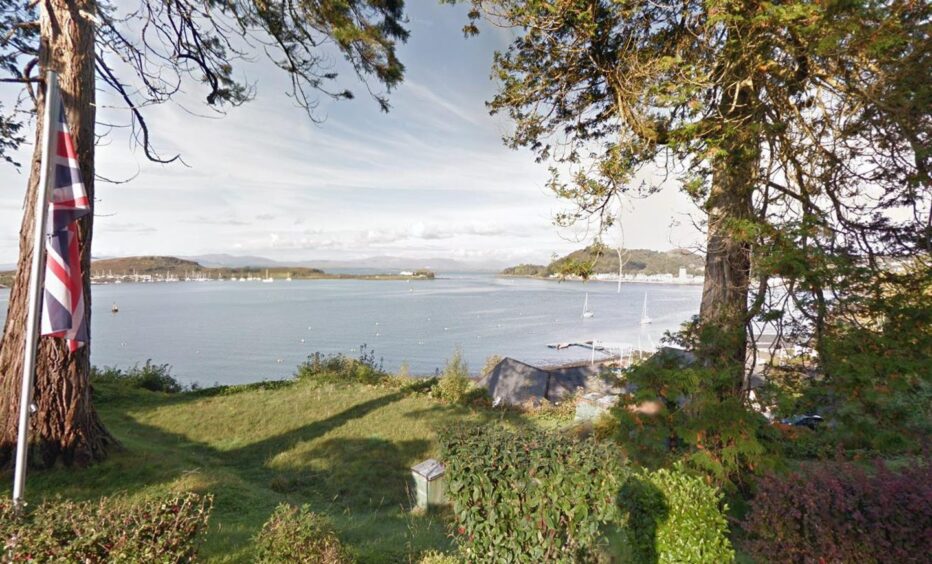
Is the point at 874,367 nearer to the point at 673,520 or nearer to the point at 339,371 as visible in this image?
the point at 673,520

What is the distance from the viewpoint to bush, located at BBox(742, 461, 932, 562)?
2.90 m

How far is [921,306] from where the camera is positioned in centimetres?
419

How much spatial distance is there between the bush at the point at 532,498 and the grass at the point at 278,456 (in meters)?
1.25

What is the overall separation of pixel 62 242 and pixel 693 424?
6.53m

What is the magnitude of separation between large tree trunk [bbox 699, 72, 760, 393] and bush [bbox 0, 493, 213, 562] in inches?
206

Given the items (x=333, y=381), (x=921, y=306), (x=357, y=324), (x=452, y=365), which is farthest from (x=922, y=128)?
(x=357, y=324)

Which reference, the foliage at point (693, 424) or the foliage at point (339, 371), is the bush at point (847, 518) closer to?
the foliage at point (693, 424)

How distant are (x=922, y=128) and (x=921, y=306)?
170 centimetres

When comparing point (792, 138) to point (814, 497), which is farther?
point (792, 138)

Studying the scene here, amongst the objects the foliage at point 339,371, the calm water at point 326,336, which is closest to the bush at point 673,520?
the foliage at point 339,371

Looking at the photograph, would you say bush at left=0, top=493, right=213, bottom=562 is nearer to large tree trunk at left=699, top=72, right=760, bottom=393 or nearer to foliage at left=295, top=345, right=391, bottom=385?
large tree trunk at left=699, top=72, right=760, bottom=393

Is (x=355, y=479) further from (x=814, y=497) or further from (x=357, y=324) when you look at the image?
(x=357, y=324)

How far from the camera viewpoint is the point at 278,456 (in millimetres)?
8195

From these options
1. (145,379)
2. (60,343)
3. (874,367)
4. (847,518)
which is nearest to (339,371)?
(145,379)
